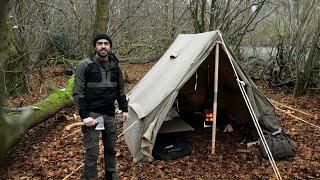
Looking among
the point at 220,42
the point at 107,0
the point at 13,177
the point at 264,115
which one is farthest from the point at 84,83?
the point at 107,0

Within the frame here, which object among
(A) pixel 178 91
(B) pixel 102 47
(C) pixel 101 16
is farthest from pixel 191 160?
(C) pixel 101 16

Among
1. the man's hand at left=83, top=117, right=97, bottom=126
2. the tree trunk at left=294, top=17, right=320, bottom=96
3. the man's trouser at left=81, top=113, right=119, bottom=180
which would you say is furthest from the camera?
the tree trunk at left=294, top=17, right=320, bottom=96

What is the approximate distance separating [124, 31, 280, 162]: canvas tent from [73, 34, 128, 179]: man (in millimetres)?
896

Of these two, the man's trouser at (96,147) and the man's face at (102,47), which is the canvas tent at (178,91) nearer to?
the man's trouser at (96,147)

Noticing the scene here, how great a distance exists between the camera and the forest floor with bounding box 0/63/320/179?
4.98 metres

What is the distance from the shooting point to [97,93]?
419 centimetres

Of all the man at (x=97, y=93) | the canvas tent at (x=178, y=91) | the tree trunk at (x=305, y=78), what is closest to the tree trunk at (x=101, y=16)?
the canvas tent at (x=178, y=91)

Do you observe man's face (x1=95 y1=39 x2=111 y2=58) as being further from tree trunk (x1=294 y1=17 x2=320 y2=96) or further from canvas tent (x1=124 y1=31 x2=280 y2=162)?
tree trunk (x1=294 y1=17 x2=320 y2=96)

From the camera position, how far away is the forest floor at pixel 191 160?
4.98 metres

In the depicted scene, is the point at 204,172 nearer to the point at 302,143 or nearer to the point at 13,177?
the point at 302,143

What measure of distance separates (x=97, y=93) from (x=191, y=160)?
2000 mm

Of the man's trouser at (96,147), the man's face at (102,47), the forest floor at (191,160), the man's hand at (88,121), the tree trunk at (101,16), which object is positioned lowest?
the forest floor at (191,160)

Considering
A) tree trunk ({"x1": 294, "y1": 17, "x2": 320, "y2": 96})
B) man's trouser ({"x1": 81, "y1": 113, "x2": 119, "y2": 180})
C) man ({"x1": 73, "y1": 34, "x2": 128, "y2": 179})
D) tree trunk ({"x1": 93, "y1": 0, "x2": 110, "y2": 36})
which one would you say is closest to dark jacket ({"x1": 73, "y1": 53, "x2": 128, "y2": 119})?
man ({"x1": 73, "y1": 34, "x2": 128, "y2": 179})

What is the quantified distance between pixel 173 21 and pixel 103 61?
11.7 meters
